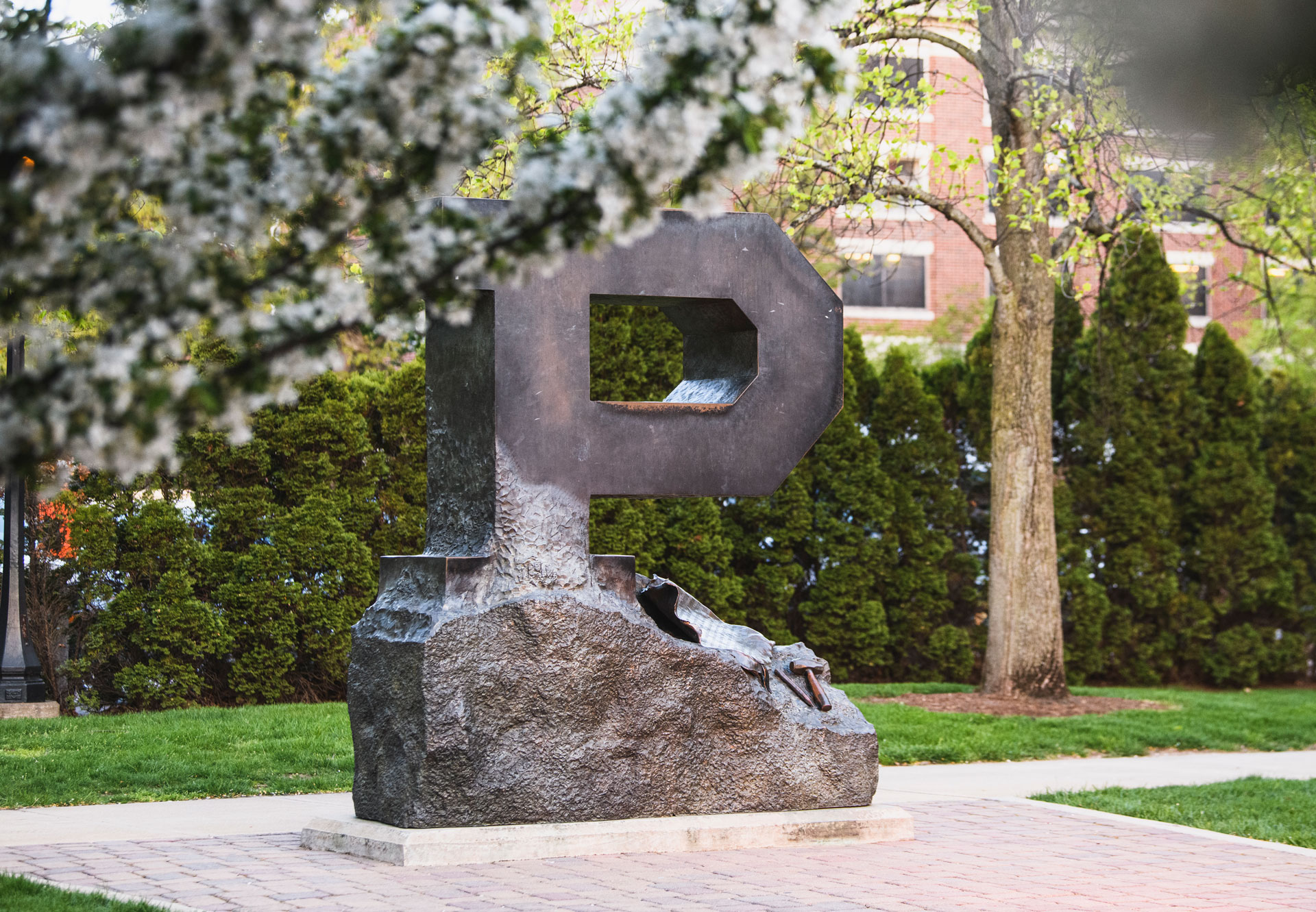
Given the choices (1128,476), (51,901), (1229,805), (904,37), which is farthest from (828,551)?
(51,901)

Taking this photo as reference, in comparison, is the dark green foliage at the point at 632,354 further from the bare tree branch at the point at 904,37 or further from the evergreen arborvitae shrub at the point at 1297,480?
the evergreen arborvitae shrub at the point at 1297,480

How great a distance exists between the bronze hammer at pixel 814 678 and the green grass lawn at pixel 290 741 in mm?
2876

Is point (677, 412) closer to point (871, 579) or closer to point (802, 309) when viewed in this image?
point (802, 309)

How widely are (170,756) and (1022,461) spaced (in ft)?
24.2

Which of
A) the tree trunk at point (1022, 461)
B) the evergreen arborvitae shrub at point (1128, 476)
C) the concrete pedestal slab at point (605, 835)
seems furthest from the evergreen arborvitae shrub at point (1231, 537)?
the concrete pedestal slab at point (605, 835)

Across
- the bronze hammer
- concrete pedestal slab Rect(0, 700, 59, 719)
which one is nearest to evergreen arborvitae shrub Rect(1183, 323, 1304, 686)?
the bronze hammer

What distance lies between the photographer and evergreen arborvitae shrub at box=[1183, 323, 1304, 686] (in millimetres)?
14633

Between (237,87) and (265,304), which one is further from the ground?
(237,87)

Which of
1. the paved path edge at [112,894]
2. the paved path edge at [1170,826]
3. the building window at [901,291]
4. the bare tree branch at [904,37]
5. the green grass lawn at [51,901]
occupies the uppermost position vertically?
the building window at [901,291]

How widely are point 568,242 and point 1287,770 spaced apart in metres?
8.52

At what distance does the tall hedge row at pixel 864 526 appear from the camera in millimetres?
11047

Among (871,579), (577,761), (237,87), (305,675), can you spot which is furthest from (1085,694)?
(237,87)

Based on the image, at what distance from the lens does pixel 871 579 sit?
44.1 ft

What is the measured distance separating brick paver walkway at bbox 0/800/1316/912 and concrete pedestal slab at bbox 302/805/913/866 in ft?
0.25
